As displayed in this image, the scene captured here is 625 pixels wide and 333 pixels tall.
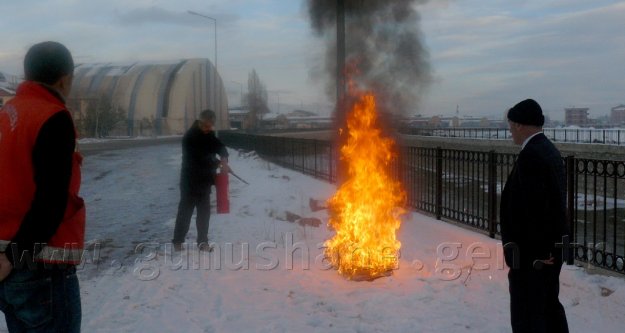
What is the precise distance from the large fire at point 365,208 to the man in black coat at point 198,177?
5.63ft

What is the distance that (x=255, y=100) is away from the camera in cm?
9238

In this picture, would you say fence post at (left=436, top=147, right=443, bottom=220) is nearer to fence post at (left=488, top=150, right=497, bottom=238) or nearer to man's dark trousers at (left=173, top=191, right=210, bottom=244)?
fence post at (left=488, top=150, right=497, bottom=238)

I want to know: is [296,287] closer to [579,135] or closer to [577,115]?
[579,135]

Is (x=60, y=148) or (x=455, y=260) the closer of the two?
(x=60, y=148)

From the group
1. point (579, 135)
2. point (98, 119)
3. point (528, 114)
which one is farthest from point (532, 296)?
point (98, 119)

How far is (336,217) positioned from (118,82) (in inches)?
3098

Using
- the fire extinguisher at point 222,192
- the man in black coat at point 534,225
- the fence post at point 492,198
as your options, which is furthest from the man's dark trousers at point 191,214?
the man in black coat at point 534,225

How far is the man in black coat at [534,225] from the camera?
3229mm

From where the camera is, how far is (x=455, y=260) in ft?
19.8

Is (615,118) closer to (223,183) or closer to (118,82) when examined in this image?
(118,82)

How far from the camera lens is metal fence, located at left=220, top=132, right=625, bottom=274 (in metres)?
Answer: 5.98

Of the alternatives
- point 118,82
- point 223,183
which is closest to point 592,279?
point 223,183

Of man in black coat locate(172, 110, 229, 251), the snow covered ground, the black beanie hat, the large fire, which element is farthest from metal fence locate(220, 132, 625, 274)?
man in black coat locate(172, 110, 229, 251)

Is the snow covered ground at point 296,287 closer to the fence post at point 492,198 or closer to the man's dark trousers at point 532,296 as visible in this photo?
the fence post at point 492,198
